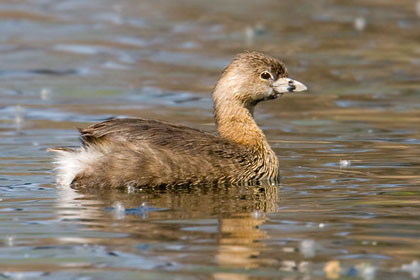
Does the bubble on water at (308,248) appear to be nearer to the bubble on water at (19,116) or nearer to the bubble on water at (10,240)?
the bubble on water at (10,240)

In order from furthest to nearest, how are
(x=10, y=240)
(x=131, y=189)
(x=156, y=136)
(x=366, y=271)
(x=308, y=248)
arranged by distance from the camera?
(x=156, y=136)
(x=131, y=189)
(x=10, y=240)
(x=308, y=248)
(x=366, y=271)

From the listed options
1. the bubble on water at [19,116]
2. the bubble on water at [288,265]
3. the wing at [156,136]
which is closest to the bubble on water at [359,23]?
the bubble on water at [19,116]

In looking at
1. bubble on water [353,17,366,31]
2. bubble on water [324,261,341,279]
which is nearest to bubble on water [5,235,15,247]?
bubble on water [324,261,341,279]

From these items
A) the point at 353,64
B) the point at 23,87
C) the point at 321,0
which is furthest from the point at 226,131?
the point at 321,0

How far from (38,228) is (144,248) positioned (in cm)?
116

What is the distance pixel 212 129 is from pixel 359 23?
33.2 ft

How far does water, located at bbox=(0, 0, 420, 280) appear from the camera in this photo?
25.5 feet

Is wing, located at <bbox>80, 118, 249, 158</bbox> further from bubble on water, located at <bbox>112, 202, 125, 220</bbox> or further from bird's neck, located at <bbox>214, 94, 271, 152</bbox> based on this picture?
bubble on water, located at <bbox>112, 202, 125, 220</bbox>

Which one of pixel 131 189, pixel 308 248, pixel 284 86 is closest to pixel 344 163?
pixel 284 86

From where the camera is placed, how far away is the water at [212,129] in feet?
25.5

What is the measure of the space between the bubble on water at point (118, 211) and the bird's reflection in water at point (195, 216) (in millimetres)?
49

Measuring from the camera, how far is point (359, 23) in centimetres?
2377

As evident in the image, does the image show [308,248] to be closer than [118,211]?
Yes

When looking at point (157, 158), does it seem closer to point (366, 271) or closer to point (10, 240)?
point (10, 240)
